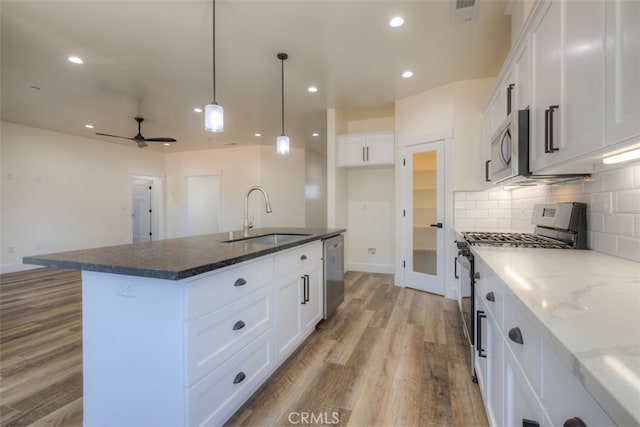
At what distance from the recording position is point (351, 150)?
4637 millimetres

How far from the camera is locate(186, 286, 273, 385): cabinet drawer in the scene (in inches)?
51.3

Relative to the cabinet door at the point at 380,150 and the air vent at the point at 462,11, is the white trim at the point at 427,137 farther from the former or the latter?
the air vent at the point at 462,11

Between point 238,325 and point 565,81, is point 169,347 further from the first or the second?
point 565,81

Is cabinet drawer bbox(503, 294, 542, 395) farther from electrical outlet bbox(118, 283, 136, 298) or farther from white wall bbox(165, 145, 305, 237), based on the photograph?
white wall bbox(165, 145, 305, 237)

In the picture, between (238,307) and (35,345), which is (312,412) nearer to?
(238,307)

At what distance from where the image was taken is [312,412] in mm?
1669

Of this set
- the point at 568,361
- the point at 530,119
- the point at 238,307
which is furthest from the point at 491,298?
the point at 238,307

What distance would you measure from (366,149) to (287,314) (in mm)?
3152

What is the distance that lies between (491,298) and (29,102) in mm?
6083

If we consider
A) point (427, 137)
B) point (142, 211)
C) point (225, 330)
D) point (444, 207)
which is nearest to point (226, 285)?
point (225, 330)

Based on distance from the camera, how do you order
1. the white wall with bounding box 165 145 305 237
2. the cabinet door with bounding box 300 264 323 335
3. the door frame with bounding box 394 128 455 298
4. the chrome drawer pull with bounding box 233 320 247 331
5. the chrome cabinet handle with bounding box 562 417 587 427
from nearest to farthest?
the chrome cabinet handle with bounding box 562 417 587 427, the chrome drawer pull with bounding box 233 320 247 331, the cabinet door with bounding box 300 264 323 335, the door frame with bounding box 394 128 455 298, the white wall with bounding box 165 145 305 237

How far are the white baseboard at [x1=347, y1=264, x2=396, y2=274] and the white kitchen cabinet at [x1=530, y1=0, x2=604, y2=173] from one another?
3611 millimetres

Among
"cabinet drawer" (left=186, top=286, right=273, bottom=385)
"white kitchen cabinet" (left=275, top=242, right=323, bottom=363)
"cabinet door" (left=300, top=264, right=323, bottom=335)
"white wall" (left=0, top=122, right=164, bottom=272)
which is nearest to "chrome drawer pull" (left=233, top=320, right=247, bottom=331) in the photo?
"cabinet drawer" (left=186, top=286, right=273, bottom=385)

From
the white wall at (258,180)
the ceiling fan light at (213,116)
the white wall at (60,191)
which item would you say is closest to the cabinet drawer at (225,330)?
the ceiling fan light at (213,116)
